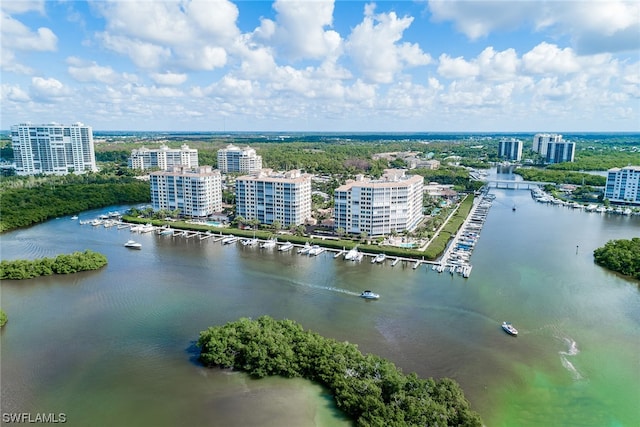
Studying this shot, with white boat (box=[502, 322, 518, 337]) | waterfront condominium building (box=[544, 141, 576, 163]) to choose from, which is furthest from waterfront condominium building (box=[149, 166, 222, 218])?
waterfront condominium building (box=[544, 141, 576, 163])

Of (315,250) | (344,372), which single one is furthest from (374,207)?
(344,372)

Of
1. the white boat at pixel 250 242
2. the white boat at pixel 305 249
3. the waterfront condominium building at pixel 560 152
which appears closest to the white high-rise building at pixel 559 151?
the waterfront condominium building at pixel 560 152

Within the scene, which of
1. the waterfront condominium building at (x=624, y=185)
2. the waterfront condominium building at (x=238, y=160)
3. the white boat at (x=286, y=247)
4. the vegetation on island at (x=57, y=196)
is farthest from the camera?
the waterfront condominium building at (x=238, y=160)

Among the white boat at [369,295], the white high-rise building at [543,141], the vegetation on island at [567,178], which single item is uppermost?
the white high-rise building at [543,141]

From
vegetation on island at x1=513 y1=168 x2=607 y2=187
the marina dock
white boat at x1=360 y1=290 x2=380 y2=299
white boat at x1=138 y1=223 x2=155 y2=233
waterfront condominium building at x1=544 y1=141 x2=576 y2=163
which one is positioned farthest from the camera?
waterfront condominium building at x1=544 y1=141 x2=576 y2=163

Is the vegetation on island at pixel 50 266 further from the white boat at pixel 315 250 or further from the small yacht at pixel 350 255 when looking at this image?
the small yacht at pixel 350 255

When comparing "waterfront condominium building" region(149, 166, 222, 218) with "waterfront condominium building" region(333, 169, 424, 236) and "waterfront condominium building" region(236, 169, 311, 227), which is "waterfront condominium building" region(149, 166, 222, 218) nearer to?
"waterfront condominium building" region(236, 169, 311, 227)

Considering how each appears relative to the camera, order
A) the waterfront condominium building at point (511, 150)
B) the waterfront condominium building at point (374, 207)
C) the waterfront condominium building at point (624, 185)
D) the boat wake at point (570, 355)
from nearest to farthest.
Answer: the boat wake at point (570, 355), the waterfront condominium building at point (374, 207), the waterfront condominium building at point (624, 185), the waterfront condominium building at point (511, 150)
